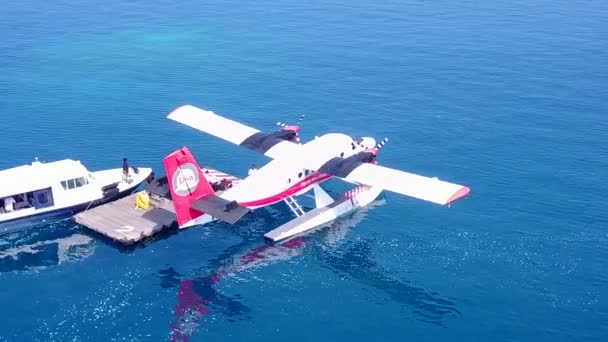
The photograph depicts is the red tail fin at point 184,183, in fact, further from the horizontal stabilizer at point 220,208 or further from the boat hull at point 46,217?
the boat hull at point 46,217

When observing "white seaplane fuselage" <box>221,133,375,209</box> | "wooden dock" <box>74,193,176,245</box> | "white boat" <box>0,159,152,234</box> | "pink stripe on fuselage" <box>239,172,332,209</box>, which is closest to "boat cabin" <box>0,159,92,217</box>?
"white boat" <box>0,159,152,234</box>

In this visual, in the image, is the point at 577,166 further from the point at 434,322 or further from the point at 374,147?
the point at 434,322

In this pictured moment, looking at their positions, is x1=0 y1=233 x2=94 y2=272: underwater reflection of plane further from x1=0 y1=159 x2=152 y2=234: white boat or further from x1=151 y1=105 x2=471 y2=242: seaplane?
x1=151 y1=105 x2=471 y2=242: seaplane

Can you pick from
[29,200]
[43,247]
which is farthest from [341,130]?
[43,247]

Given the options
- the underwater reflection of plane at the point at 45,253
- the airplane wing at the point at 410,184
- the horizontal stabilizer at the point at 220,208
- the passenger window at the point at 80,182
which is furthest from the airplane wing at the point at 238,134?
the underwater reflection of plane at the point at 45,253

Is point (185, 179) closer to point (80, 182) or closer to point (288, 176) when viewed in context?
point (288, 176)

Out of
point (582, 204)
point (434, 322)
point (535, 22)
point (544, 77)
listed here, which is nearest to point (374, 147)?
point (582, 204)
